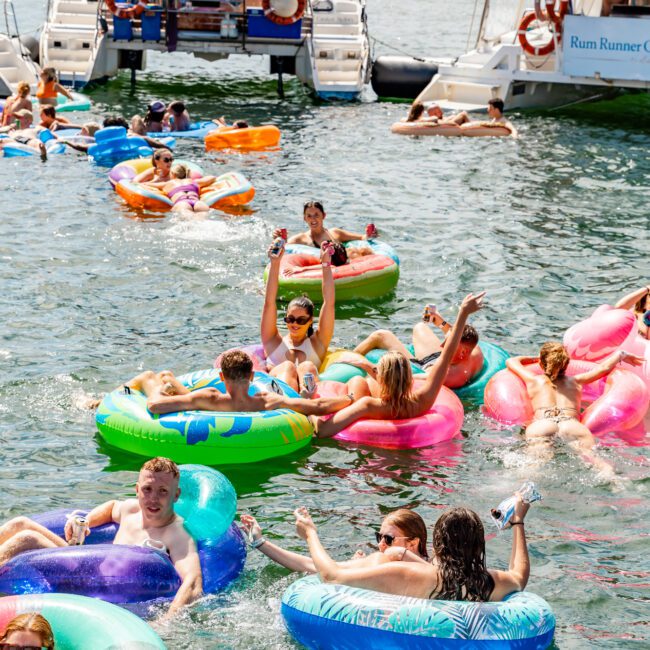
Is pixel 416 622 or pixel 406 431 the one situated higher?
pixel 416 622

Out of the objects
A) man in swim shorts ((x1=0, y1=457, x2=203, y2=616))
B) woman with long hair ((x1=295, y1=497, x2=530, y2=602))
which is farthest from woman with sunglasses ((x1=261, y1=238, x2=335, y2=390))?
woman with long hair ((x1=295, y1=497, x2=530, y2=602))

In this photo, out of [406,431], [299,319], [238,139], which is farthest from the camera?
[238,139]

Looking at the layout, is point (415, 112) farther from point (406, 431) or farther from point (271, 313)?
point (406, 431)

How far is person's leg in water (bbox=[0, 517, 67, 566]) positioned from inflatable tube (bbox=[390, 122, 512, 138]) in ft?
51.7

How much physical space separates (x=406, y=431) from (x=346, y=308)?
12.2ft

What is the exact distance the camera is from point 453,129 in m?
21.2

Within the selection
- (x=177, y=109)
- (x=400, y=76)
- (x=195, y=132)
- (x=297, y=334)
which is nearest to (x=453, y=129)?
(x=400, y=76)

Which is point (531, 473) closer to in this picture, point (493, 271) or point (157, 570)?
point (157, 570)

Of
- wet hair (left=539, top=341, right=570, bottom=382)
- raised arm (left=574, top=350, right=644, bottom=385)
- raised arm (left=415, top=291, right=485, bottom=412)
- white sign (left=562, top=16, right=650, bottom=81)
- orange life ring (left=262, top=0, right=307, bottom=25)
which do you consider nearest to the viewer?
raised arm (left=415, top=291, right=485, bottom=412)

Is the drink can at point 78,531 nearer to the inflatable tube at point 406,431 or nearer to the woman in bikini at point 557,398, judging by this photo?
the inflatable tube at point 406,431

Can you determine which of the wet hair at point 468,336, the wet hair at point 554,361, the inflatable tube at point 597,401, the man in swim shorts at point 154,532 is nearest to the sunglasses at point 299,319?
the wet hair at point 468,336

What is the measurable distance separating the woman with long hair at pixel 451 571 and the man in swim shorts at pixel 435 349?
3666 millimetres

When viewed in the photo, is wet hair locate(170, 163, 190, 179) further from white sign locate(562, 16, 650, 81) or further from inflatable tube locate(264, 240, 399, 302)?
white sign locate(562, 16, 650, 81)

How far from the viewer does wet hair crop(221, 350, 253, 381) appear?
8094mm
